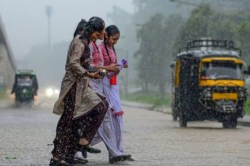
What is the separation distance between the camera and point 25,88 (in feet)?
159

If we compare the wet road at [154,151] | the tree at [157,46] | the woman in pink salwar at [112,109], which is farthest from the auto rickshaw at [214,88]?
the tree at [157,46]

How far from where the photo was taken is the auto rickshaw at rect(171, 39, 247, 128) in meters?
22.0

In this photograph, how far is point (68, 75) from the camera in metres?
9.19

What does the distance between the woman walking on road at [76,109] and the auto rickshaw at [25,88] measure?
128ft

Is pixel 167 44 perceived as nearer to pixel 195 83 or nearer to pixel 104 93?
pixel 195 83

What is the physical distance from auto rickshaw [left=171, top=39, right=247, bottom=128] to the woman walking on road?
13.1 metres

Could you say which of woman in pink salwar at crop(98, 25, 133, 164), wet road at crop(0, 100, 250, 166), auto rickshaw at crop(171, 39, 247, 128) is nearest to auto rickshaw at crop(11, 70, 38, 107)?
auto rickshaw at crop(171, 39, 247, 128)

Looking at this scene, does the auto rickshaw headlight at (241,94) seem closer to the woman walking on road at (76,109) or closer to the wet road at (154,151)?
the wet road at (154,151)

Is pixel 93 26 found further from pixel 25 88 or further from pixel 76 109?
pixel 25 88

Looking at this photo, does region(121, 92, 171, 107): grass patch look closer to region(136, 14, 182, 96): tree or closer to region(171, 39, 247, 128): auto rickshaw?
region(136, 14, 182, 96): tree

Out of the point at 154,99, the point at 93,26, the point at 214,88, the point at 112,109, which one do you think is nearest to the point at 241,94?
the point at 214,88

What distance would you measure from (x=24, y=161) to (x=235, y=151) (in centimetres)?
399

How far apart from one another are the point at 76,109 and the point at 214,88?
43.8 ft

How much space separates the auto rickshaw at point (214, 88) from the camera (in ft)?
72.2
